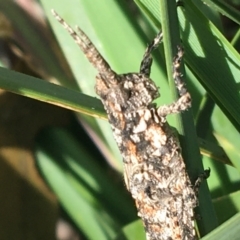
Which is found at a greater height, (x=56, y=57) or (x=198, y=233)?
(x=56, y=57)

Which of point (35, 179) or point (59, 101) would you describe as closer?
point (59, 101)

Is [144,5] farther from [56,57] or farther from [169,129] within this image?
[56,57]

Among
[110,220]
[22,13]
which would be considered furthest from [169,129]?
[22,13]

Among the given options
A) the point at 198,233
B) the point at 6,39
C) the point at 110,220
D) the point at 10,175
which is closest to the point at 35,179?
the point at 10,175

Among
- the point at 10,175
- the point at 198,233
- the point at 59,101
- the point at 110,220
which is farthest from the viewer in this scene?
the point at 10,175

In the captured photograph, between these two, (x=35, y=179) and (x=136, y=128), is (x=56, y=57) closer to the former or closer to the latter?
(x=35, y=179)

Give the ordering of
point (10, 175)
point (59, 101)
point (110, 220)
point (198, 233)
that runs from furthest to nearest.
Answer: point (10, 175) < point (110, 220) < point (198, 233) < point (59, 101)

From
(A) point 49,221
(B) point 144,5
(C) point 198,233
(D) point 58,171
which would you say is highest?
(B) point 144,5
